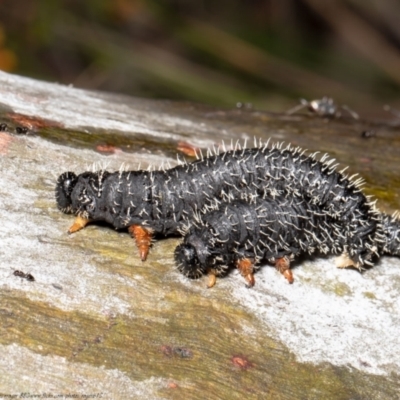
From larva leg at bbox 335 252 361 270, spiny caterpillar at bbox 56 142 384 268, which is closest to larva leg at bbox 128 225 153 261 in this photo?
spiny caterpillar at bbox 56 142 384 268

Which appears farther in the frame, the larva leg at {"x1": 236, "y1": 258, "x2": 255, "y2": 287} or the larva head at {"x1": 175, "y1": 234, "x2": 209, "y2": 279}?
the larva leg at {"x1": 236, "y1": 258, "x2": 255, "y2": 287}

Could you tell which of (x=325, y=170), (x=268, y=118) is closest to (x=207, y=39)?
(x=268, y=118)

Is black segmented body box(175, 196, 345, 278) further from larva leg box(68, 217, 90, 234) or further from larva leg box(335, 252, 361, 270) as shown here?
larva leg box(68, 217, 90, 234)

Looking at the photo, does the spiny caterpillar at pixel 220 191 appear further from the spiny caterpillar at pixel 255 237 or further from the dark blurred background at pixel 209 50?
the dark blurred background at pixel 209 50

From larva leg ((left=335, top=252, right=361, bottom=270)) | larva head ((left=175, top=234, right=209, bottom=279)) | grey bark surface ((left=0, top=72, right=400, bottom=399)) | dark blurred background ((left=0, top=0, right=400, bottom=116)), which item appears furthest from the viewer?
dark blurred background ((left=0, top=0, right=400, bottom=116))

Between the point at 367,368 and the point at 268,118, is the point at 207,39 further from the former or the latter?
the point at 367,368

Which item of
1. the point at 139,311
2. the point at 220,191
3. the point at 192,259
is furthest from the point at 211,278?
the point at 220,191

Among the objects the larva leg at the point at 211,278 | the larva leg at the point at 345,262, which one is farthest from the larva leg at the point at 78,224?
the larva leg at the point at 345,262
